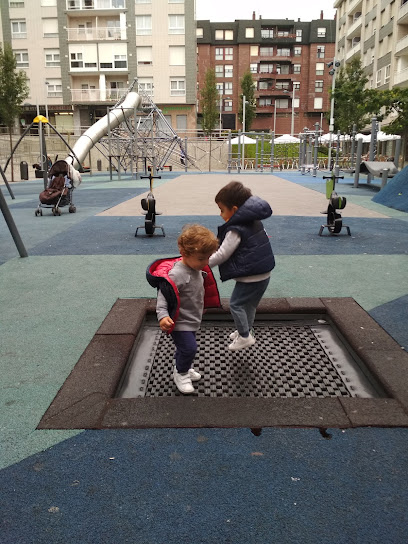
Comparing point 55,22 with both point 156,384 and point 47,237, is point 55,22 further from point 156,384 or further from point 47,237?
point 156,384

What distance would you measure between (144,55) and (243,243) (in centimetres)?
5104

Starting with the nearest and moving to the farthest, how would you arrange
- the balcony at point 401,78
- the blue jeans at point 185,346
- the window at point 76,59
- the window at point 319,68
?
the blue jeans at point 185,346 < the balcony at point 401,78 < the window at point 76,59 < the window at point 319,68

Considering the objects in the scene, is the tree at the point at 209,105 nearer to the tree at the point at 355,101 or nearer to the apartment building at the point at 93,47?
the apartment building at the point at 93,47

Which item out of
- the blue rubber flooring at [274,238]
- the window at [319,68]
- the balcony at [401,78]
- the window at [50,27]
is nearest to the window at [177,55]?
the window at [50,27]

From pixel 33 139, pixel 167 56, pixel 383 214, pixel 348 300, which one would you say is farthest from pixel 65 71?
pixel 348 300

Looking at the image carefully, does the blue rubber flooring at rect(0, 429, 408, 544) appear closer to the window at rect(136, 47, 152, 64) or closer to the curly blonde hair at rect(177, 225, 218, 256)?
the curly blonde hair at rect(177, 225, 218, 256)

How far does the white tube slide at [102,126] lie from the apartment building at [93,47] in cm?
2161

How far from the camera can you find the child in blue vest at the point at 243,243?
125 inches

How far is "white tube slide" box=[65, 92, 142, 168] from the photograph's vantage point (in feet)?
79.4

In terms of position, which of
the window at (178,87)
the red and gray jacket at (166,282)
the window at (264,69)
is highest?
the window at (264,69)

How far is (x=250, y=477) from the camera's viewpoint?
212cm

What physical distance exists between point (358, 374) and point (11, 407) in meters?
2.17

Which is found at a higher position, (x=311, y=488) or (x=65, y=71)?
(x=65, y=71)

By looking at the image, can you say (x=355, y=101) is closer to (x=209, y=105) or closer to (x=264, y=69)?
(x=209, y=105)
